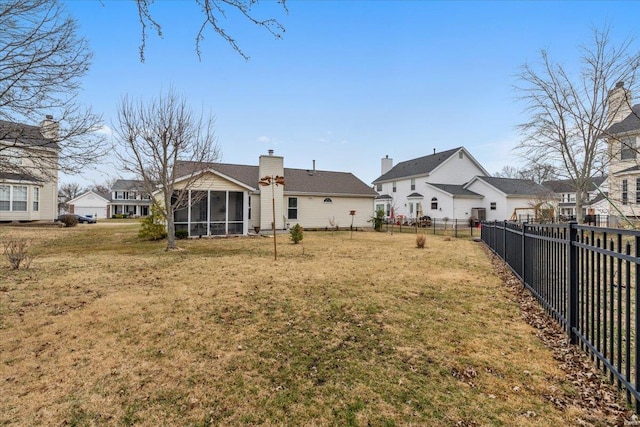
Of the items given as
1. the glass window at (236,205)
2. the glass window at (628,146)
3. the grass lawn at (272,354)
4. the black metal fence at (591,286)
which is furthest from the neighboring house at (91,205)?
the glass window at (628,146)

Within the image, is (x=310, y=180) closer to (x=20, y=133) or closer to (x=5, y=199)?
(x=20, y=133)

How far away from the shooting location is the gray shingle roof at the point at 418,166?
3181cm

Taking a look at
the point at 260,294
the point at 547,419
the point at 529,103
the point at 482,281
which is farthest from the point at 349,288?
the point at 529,103

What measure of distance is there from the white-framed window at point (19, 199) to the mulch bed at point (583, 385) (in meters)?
32.7

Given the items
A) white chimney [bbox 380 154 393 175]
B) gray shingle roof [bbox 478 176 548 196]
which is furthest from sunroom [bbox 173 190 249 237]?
white chimney [bbox 380 154 393 175]

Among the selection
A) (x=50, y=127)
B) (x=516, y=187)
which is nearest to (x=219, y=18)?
(x=50, y=127)

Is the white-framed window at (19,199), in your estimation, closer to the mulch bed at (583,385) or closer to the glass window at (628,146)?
the mulch bed at (583,385)

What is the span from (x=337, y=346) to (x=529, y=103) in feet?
67.7

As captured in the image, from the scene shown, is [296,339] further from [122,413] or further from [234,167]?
[234,167]

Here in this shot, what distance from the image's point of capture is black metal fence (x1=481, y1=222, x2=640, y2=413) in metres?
2.50

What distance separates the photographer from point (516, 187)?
3031 centimetres

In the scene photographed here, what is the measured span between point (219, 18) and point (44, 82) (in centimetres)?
463

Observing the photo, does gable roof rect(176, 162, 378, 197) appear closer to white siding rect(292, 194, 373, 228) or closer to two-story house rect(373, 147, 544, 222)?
white siding rect(292, 194, 373, 228)

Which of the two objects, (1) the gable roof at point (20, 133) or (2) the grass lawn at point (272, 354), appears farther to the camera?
(1) the gable roof at point (20, 133)
